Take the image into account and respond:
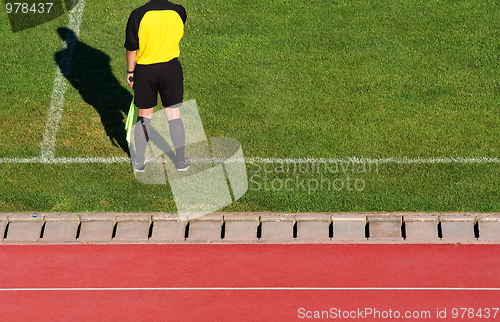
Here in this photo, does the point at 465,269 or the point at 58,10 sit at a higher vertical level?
the point at 58,10

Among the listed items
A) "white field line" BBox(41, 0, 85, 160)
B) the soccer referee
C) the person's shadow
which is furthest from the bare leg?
"white field line" BBox(41, 0, 85, 160)

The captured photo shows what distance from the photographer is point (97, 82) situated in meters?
9.46

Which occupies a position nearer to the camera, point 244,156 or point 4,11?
point 244,156

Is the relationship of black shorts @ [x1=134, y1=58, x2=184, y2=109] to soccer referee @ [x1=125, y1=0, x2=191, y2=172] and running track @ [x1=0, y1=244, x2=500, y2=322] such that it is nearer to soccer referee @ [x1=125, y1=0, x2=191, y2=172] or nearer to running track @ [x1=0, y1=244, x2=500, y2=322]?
soccer referee @ [x1=125, y1=0, x2=191, y2=172]

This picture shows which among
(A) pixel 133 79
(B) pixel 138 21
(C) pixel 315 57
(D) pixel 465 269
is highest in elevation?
(B) pixel 138 21

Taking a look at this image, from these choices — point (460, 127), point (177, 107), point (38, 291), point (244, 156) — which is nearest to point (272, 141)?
point (244, 156)

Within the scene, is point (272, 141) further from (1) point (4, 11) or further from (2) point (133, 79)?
(1) point (4, 11)

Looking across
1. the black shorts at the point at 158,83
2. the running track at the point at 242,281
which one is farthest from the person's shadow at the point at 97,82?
the running track at the point at 242,281

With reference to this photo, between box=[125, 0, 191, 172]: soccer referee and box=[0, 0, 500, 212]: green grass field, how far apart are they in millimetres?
640

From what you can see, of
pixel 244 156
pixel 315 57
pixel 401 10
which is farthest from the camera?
pixel 401 10

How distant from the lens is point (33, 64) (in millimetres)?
9758

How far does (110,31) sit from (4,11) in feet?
6.71

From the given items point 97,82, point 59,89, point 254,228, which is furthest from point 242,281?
point 59,89

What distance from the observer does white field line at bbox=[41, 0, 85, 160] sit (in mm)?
8555
